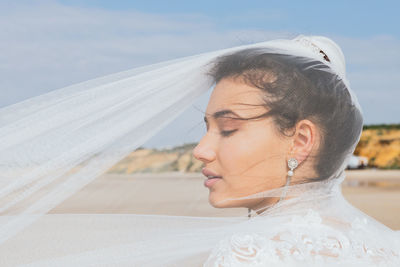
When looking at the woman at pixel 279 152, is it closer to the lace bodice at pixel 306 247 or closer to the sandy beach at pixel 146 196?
Result: the lace bodice at pixel 306 247

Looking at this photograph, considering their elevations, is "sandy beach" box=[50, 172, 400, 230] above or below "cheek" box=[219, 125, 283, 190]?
below

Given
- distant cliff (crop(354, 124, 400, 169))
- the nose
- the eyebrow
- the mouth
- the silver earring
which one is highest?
the eyebrow

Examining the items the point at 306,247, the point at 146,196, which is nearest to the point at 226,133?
the point at 306,247

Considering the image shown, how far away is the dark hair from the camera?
1.70m

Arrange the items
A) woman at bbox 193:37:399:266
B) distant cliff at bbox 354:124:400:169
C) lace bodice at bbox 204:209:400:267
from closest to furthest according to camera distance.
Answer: lace bodice at bbox 204:209:400:267, woman at bbox 193:37:399:266, distant cliff at bbox 354:124:400:169

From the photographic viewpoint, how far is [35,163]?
184cm

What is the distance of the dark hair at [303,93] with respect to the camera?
1.70 metres

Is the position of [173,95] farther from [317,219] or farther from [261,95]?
[317,219]

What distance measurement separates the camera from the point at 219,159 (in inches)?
68.4

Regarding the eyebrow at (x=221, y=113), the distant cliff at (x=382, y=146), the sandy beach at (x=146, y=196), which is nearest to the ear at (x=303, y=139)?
the eyebrow at (x=221, y=113)

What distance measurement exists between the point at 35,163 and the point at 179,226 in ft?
1.84

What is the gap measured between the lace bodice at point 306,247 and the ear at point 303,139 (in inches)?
8.6

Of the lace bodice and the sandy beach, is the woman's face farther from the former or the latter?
the sandy beach

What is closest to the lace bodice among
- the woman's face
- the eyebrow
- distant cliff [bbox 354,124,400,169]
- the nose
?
the woman's face
